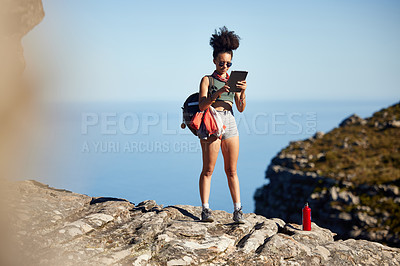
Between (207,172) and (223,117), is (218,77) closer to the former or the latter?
(223,117)

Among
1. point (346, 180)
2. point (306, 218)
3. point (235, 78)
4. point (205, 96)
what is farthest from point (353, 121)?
point (235, 78)

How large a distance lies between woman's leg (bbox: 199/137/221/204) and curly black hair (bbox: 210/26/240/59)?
174 centimetres

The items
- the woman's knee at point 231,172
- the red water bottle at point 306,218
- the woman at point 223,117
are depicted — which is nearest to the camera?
the woman at point 223,117

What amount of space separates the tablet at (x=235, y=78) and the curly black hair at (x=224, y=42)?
739 millimetres

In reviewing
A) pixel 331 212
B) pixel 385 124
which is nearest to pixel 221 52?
pixel 331 212

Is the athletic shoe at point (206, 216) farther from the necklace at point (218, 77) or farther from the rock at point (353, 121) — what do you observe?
the rock at point (353, 121)

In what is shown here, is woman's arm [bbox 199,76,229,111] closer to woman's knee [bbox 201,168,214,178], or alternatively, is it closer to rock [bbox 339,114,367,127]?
woman's knee [bbox 201,168,214,178]

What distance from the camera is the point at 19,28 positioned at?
35.2 feet

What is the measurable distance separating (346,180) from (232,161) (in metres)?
43.8

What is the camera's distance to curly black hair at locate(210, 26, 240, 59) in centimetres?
762

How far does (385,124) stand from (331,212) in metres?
26.5

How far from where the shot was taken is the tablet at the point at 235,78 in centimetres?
717

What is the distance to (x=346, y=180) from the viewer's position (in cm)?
4781

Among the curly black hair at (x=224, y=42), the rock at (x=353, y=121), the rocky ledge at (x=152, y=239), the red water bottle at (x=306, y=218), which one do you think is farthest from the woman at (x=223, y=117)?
the rock at (x=353, y=121)
